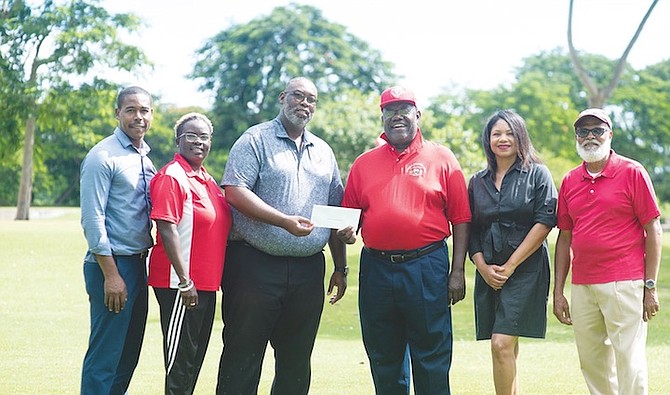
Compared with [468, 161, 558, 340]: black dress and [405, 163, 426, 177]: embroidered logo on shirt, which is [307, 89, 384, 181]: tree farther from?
[405, 163, 426, 177]: embroidered logo on shirt

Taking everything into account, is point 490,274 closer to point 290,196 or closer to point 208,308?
point 290,196

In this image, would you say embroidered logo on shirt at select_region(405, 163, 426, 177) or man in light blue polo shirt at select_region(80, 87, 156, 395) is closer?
man in light blue polo shirt at select_region(80, 87, 156, 395)

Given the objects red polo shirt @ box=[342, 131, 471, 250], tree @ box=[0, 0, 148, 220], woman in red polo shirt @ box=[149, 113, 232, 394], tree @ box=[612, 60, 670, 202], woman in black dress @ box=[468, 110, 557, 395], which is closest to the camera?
woman in red polo shirt @ box=[149, 113, 232, 394]

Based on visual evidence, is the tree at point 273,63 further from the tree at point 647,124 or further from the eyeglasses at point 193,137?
the eyeglasses at point 193,137

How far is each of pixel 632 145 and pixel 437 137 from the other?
16.3 meters

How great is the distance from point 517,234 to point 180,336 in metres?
2.46

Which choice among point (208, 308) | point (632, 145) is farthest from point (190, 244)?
point (632, 145)

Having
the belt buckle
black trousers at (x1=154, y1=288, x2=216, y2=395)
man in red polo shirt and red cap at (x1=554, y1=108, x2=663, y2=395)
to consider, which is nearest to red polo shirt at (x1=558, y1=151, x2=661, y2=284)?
man in red polo shirt and red cap at (x1=554, y1=108, x2=663, y2=395)

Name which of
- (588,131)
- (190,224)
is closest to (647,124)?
(588,131)

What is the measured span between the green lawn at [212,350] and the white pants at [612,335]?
1.96 metres

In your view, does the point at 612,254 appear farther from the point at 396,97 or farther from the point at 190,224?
the point at 190,224

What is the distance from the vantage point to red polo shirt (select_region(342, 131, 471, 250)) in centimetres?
690

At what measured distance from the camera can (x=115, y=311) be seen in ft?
22.0

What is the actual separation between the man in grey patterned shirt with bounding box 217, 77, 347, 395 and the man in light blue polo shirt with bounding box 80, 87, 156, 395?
615 mm
